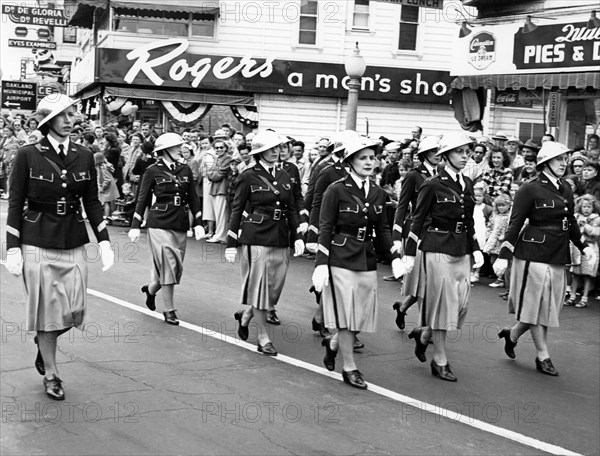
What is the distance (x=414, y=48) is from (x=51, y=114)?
25.5m

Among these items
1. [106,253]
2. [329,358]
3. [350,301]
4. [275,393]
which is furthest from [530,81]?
[106,253]

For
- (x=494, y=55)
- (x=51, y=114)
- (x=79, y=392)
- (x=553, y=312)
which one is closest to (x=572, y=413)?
(x=553, y=312)

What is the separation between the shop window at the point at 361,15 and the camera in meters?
30.6

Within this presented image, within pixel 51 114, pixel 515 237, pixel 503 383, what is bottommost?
pixel 503 383

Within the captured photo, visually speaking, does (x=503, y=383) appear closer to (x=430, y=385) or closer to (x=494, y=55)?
(x=430, y=385)

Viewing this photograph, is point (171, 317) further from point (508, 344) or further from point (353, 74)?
point (353, 74)

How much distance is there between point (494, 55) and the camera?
20.3m

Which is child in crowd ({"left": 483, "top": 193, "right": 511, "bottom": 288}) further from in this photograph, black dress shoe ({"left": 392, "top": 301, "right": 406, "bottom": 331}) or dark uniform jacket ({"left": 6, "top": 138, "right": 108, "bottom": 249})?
dark uniform jacket ({"left": 6, "top": 138, "right": 108, "bottom": 249})

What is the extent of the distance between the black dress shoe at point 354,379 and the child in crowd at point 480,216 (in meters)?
6.84

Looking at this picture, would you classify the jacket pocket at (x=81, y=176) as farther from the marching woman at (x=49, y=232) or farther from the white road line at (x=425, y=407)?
the white road line at (x=425, y=407)

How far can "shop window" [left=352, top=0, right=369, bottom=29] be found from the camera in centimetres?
3061

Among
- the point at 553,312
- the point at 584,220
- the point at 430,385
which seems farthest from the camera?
the point at 584,220

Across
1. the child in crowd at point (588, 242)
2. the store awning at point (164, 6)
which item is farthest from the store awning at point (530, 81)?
the store awning at point (164, 6)

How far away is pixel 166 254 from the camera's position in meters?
10.5
